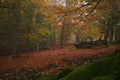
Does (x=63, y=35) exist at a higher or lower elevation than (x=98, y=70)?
higher

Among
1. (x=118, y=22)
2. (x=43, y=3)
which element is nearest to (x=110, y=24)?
(x=118, y=22)

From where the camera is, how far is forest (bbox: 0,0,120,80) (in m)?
5.34

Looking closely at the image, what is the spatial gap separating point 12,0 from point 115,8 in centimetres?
1257

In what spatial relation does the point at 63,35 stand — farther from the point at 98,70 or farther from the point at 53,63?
the point at 98,70

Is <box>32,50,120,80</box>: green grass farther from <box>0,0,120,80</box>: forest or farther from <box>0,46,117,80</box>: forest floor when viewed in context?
<box>0,46,117,80</box>: forest floor

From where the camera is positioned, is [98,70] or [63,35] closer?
[98,70]

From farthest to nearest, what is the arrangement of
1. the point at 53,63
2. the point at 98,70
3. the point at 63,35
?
1. the point at 63,35
2. the point at 53,63
3. the point at 98,70

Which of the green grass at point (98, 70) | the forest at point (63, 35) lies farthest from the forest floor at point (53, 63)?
the green grass at point (98, 70)

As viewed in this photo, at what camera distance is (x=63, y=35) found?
112 feet

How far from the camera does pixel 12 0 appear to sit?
21797mm

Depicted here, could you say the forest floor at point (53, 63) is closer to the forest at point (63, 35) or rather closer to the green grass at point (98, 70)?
the forest at point (63, 35)

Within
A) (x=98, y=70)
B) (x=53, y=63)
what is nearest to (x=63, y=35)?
(x=53, y=63)

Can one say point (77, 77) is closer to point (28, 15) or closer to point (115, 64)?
point (115, 64)

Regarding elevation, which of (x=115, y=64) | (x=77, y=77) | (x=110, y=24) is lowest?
(x=77, y=77)
